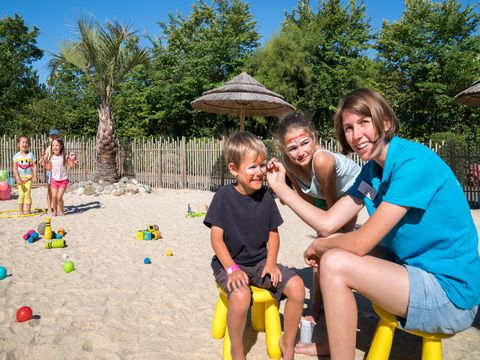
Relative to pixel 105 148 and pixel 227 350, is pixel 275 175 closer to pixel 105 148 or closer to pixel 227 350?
pixel 227 350

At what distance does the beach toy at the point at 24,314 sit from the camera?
2916mm

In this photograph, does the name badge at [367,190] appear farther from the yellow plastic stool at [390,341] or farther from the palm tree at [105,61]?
the palm tree at [105,61]

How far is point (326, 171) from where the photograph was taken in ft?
8.50

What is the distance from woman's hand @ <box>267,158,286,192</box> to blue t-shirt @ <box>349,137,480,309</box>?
724mm

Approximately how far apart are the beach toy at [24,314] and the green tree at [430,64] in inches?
900

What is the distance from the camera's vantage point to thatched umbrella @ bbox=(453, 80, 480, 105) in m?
7.99

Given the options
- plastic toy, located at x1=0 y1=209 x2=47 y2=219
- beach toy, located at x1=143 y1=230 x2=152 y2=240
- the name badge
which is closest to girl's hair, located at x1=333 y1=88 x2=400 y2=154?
the name badge

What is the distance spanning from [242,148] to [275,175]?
0.32 m

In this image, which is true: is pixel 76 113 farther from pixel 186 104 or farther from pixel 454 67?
pixel 454 67

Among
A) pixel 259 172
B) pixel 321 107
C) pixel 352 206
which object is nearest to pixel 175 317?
pixel 259 172

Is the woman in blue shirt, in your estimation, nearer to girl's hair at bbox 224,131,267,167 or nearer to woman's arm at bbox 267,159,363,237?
woman's arm at bbox 267,159,363,237

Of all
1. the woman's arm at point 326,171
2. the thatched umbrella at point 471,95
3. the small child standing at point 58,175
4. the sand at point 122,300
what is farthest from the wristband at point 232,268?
the thatched umbrella at point 471,95

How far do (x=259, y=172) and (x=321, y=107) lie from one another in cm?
2202

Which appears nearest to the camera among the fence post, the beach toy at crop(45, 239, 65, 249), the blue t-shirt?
the blue t-shirt
